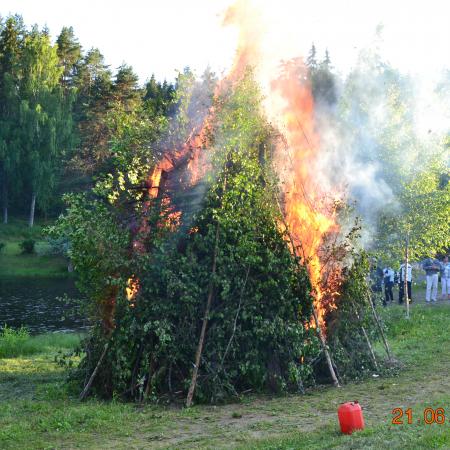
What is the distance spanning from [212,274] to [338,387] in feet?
9.44

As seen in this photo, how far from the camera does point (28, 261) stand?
145 ft

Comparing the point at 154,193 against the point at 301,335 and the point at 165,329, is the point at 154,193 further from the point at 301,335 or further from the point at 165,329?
the point at 301,335

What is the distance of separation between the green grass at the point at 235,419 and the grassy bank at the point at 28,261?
3069 centimetres

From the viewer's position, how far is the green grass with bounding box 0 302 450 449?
7609 millimetres

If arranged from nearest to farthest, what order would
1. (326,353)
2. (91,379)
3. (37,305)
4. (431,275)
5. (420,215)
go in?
(91,379), (326,353), (420,215), (431,275), (37,305)

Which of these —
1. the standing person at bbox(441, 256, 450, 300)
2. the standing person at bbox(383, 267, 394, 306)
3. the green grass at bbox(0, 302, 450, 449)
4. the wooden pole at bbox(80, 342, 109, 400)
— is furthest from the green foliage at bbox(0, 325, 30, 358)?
the standing person at bbox(441, 256, 450, 300)

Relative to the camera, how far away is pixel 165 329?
34.4 ft

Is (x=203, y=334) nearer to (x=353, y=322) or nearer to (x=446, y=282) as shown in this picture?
(x=353, y=322)

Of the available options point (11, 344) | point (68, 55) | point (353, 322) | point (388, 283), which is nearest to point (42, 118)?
point (68, 55)

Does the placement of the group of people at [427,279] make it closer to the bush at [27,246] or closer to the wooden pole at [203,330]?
the wooden pole at [203,330]

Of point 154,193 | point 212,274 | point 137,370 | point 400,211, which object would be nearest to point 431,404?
point 212,274

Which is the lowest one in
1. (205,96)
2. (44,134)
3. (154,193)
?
(154,193)

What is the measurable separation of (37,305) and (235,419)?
Result: 2292cm

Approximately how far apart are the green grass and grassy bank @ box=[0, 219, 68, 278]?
101 ft
